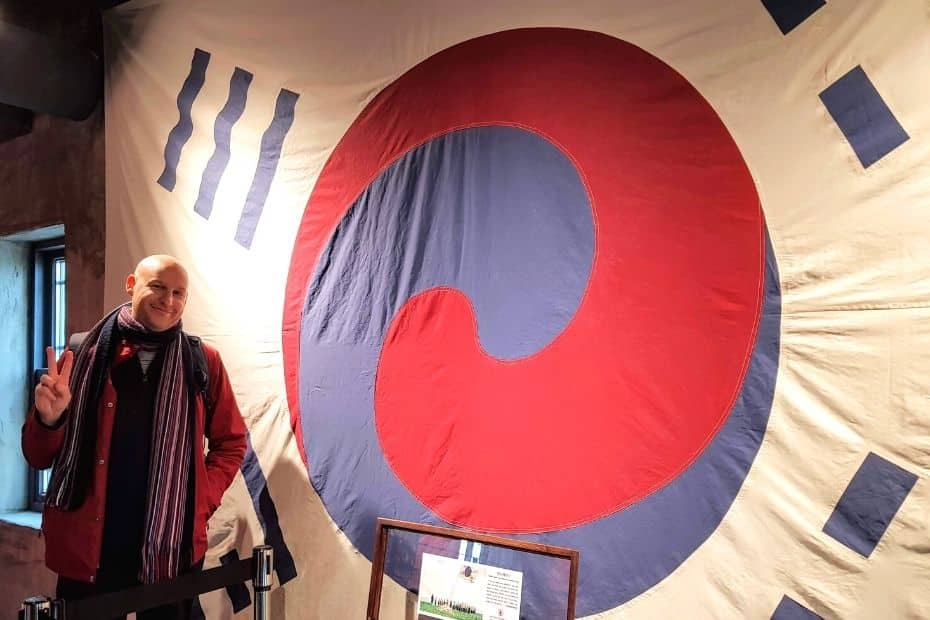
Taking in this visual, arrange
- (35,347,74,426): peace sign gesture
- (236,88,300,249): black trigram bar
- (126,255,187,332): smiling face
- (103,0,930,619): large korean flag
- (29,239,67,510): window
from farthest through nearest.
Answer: (29,239,67,510): window
(236,88,300,249): black trigram bar
(126,255,187,332): smiling face
(35,347,74,426): peace sign gesture
(103,0,930,619): large korean flag

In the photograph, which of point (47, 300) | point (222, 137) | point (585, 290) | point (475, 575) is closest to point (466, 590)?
point (475, 575)

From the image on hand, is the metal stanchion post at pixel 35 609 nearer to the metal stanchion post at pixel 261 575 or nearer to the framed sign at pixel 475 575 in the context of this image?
the metal stanchion post at pixel 261 575

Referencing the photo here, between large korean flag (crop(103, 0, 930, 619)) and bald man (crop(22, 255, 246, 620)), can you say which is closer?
large korean flag (crop(103, 0, 930, 619))

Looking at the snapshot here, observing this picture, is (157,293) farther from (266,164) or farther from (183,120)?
(183,120)

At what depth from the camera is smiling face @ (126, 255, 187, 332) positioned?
1.92 m

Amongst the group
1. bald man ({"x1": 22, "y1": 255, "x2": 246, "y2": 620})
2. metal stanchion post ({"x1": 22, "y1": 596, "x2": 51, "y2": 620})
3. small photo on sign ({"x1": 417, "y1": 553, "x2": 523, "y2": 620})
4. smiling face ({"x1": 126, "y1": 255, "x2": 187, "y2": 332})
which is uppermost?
smiling face ({"x1": 126, "y1": 255, "x2": 187, "y2": 332})

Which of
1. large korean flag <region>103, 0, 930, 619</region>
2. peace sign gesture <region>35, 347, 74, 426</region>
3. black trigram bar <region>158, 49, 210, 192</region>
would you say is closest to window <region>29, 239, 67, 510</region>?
black trigram bar <region>158, 49, 210, 192</region>

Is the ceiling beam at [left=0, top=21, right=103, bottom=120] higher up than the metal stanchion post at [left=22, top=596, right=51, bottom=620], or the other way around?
the ceiling beam at [left=0, top=21, right=103, bottom=120]

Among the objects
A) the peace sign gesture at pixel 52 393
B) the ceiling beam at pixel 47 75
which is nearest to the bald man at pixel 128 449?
the peace sign gesture at pixel 52 393

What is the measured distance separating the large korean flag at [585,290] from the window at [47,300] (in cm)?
142

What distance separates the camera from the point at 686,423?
1554 millimetres

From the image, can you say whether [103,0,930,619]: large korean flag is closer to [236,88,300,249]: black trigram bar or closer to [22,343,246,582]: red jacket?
[236,88,300,249]: black trigram bar

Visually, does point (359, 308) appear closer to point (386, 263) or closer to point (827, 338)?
point (386, 263)

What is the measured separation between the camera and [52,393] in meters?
1.76
